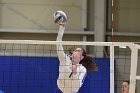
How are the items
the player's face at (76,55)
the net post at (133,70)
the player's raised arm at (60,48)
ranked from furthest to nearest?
the player's face at (76,55), the player's raised arm at (60,48), the net post at (133,70)

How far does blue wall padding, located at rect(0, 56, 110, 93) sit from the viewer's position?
5137mm

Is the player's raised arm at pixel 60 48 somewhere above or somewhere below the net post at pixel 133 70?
above

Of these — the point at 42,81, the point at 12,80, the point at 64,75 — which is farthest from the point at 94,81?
the point at 64,75

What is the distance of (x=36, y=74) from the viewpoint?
5316 mm

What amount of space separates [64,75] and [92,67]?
45 centimetres

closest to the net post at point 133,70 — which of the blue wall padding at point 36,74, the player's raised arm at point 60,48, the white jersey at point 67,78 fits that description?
the white jersey at point 67,78

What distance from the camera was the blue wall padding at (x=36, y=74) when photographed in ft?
16.9

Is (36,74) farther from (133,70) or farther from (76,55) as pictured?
(133,70)

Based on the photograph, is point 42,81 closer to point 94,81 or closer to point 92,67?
point 94,81

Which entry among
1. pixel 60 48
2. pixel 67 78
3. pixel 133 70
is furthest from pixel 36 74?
pixel 133 70

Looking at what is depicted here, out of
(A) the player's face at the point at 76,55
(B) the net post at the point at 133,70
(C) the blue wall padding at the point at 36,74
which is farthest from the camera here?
(C) the blue wall padding at the point at 36,74

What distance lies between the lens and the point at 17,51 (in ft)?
20.9

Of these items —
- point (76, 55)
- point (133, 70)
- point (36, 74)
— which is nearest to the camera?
point (133, 70)

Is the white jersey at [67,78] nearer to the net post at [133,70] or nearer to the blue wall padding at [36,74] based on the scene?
the net post at [133,70]
